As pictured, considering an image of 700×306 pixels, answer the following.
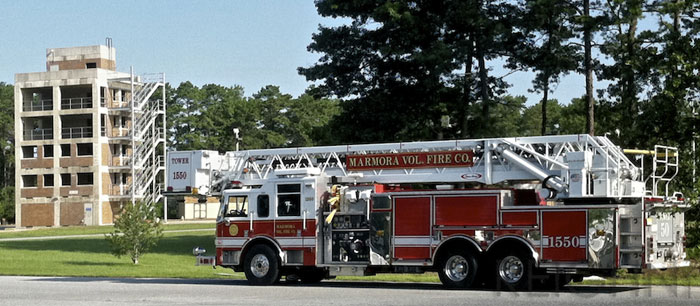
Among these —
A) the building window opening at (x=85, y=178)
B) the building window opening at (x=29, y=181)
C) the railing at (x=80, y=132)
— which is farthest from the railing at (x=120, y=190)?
the building window opening at (x=29, y=181)

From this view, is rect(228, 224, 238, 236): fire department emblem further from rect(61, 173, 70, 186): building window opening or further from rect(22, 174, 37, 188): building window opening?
rect(22, 174, 37, 188): building window opening

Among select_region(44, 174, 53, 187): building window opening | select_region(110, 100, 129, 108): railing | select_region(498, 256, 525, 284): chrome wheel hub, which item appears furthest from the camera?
select_region(44, 174, 53, 187): building window opening

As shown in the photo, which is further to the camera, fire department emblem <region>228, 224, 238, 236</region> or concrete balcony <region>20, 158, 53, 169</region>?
concrete balcony <region>20, 158, 53, 169</region>

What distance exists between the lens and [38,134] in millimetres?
107750

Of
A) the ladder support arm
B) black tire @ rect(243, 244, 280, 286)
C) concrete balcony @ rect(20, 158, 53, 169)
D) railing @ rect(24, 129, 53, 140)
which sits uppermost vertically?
railing @ rect(24, 129, 53, 140)

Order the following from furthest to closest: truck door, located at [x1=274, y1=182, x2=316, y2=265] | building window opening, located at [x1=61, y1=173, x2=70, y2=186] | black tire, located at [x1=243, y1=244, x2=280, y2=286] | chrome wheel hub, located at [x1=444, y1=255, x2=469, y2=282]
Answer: building window opening, located at [x1=61, y1=173, x2=70, y2=186]
black tire, located at [x1=243, y1=244, x2=280, y2=286]
truck door, located at [x1=274, y1=182, x2=316, y2=265]
chrome wheel hub, located at [x1=444, y1=255, x2=469, y2=282]

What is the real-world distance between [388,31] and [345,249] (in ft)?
65.6

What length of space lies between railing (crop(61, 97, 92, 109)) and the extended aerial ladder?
79126mm

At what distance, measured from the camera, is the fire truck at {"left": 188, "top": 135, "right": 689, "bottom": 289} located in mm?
22250

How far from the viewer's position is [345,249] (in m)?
25.4

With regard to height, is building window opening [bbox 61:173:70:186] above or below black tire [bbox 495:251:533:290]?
above

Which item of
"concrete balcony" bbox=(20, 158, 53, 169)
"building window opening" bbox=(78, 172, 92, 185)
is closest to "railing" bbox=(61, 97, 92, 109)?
"concrete balcony" bbox=(20, 158, 53, 169)

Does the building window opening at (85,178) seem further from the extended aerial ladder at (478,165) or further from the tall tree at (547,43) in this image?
the extended aerial ladder at (478,165)

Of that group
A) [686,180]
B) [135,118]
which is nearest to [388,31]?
[686,180]
